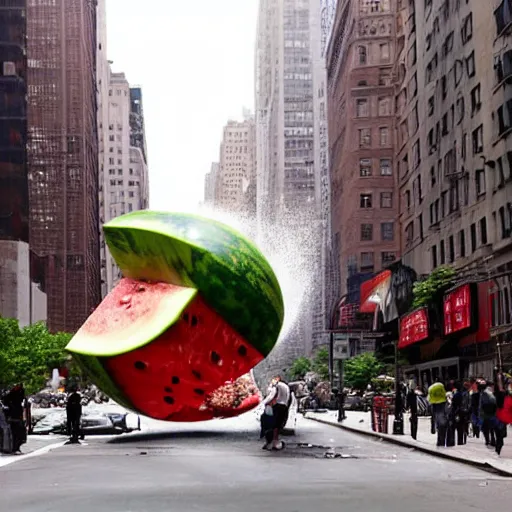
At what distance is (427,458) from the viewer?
21.3m

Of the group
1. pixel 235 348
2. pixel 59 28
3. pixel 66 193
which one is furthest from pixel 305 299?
pixel 235 348

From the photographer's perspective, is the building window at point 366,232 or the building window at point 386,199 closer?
the building window at point 366,232

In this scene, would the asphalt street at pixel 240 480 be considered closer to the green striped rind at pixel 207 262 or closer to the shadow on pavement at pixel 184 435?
the shadow on pavement at pixel 184 435

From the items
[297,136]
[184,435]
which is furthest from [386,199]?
[184,435]

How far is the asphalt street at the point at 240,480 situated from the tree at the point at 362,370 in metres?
56.7

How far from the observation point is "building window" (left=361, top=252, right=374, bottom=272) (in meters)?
115

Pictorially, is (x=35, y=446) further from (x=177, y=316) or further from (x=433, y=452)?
(x=433, y=452)

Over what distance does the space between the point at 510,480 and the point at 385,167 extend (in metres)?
102

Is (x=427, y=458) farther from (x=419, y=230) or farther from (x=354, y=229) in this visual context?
(x=354, y=229)

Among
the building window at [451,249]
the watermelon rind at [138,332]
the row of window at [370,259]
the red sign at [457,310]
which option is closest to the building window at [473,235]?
the red sign at [457,310]

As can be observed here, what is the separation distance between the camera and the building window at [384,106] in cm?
11699

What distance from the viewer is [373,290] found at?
81375 millimetres

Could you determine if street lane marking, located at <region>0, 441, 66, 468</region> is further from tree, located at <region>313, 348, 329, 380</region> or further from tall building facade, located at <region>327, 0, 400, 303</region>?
tall building facade, located at <region>327, 0, 400, 303</region>

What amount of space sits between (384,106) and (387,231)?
14162 mm
